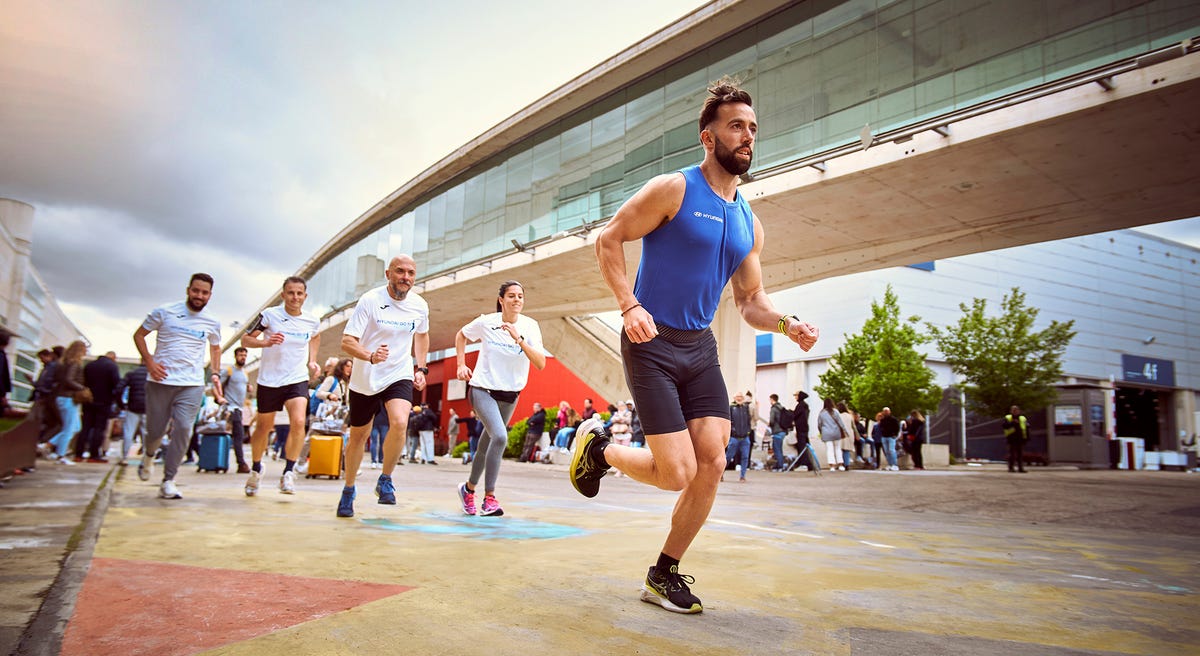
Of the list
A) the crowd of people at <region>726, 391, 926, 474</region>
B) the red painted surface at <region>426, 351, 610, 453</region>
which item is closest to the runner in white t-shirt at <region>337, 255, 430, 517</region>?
the crowd of people at <region>726, 391, 926, 474</region>

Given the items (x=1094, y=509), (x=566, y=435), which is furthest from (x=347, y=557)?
(x=566, y=435)

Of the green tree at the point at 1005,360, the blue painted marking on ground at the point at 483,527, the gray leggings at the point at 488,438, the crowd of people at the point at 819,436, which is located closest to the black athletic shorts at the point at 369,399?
the gray leggings at the point at 488,438

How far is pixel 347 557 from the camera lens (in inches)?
152

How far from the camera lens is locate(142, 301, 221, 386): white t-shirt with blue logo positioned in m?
7.20

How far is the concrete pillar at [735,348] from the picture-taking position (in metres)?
26.1

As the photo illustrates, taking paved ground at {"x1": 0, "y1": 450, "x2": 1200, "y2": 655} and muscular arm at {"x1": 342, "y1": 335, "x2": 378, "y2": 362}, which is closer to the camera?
paved ground at {"x1": 0, "y1": 450, "x2": 1200, "y2": 655}

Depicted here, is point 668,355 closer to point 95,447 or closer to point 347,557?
point 347,557

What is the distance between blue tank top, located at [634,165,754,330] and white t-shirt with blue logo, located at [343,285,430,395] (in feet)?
10.9

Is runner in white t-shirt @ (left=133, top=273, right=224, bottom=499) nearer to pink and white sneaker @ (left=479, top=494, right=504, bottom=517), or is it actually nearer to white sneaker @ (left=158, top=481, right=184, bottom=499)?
white sneaker @ (left=158, top=481, right=184, bottom=499)

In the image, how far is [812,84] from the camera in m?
18.1

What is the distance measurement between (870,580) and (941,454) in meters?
25.0

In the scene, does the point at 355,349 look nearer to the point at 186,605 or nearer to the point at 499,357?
Answer: the point at 499,357

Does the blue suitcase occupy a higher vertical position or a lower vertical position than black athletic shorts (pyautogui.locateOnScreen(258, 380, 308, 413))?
lower

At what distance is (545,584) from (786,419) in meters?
17.3
